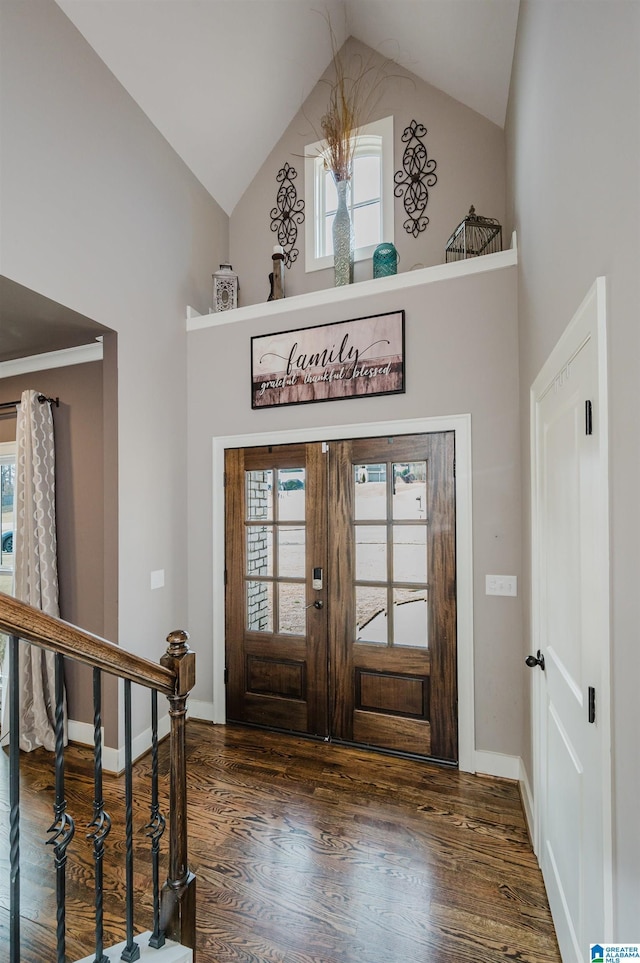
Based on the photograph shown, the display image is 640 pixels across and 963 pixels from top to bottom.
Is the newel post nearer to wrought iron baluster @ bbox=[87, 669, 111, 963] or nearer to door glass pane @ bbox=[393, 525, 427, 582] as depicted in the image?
wrought iron baluster @ bbox=[87, 669, 111, 963]

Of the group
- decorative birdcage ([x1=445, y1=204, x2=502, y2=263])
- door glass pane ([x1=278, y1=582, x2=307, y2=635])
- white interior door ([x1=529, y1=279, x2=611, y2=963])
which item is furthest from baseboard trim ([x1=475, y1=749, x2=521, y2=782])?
decorative birdcage ([x1=445, y1=204, x2=502, y2=263])

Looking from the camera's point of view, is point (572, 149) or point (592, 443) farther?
point (572, 149)

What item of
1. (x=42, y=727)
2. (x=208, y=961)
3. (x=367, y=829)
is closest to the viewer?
(x=208, y=961)

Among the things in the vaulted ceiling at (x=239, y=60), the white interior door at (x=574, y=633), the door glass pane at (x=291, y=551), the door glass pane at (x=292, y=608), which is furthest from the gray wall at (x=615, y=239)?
the door glass pane at (x=292, y=608)

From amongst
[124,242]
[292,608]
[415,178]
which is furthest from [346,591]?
[415,178]

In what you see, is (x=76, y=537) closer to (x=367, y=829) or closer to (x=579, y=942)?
(x=367, y=829)

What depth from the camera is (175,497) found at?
322 centimetres

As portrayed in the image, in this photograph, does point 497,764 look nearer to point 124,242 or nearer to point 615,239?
point 615,239

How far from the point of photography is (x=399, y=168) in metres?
3.25

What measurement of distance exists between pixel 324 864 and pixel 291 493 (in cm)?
193

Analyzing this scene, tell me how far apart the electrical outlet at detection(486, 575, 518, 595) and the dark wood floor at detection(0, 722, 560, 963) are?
1.03 m

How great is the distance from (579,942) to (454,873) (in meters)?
0.66

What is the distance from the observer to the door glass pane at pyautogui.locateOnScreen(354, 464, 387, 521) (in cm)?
282

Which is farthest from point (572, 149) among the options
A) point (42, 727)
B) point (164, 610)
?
point (42, 727)
